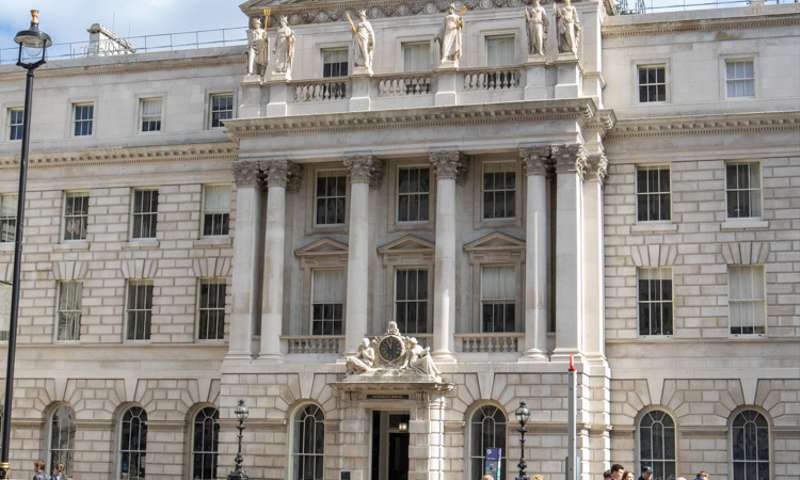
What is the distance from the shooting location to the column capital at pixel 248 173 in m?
45.5

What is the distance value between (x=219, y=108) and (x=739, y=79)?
1955 cm

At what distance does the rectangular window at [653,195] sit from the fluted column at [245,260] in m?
13.4

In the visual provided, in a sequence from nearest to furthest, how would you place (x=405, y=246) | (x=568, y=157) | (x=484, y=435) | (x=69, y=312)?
1. (x=568, y=157)
2. (x=484, y=435)
3. (x=405, y=246)
4. (x=69, y=312)

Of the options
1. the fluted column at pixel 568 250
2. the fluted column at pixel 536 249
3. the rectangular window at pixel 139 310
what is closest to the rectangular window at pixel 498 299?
the fluted column at pixel 536 249

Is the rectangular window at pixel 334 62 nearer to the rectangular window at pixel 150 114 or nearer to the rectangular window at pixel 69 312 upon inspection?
the rectangular window at pixel 150 114

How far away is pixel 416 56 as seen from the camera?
46.7 metres

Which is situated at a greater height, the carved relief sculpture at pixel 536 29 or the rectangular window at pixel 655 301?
the carved relief sculpture at pixel 536 29

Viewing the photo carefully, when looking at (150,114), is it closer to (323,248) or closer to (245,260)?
(245,260)

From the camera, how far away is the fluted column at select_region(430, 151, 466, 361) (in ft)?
139

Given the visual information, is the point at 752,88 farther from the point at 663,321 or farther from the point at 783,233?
the point at 663,321

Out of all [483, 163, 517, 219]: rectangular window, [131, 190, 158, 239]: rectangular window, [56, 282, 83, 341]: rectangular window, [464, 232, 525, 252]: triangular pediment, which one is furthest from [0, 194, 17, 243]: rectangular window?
[483, 163, 517, 219]: rectangular window

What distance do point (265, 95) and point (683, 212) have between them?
50.0 feet

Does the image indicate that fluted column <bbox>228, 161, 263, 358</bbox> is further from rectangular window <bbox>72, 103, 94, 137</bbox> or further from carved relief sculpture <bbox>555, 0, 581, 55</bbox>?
carved relief sculpture <bbox>555, 0, 581, 55</bbox>

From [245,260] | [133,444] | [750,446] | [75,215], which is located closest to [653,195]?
[750,446]
